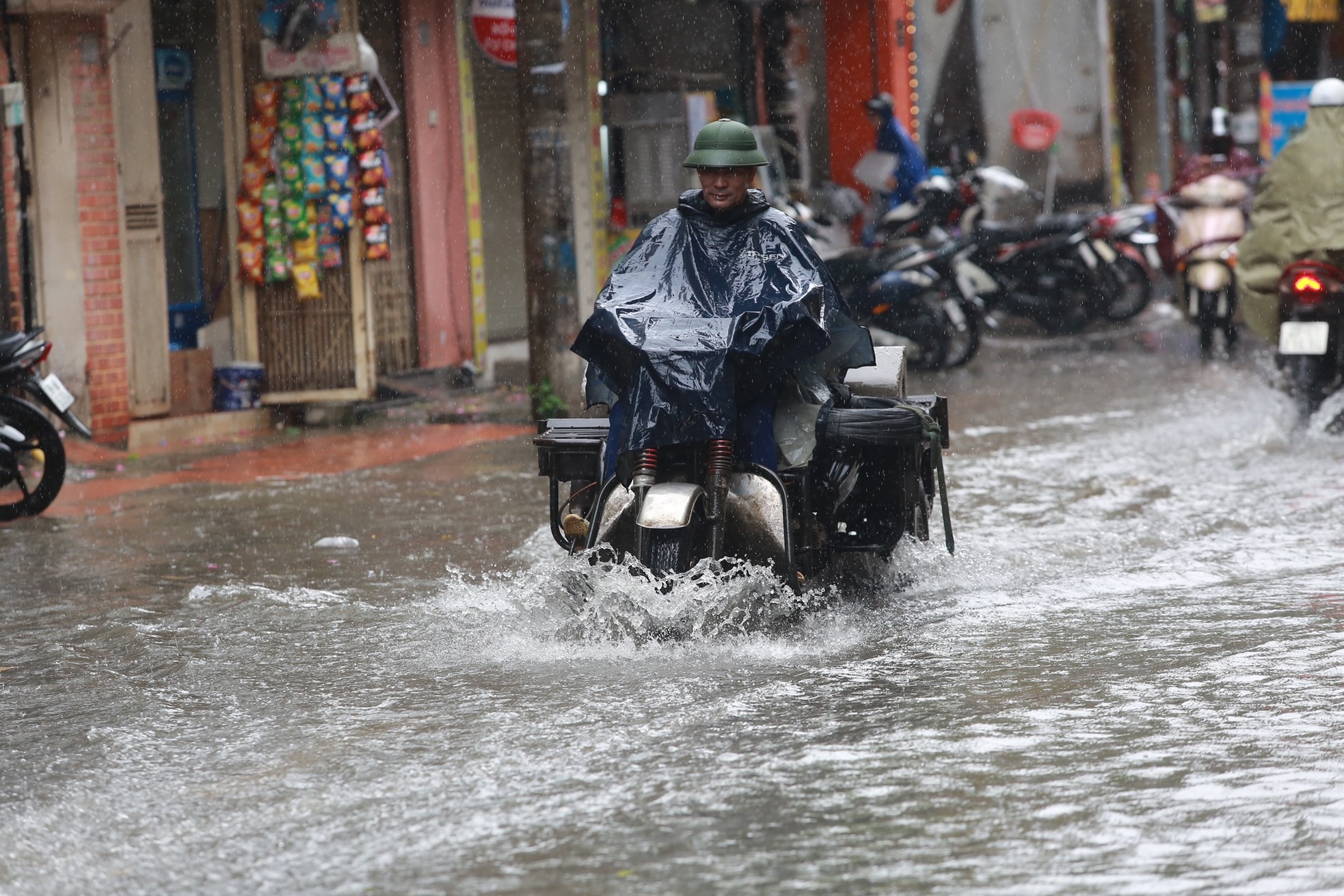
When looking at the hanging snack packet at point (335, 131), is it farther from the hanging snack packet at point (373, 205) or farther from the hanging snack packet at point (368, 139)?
the hanging snack packet at point (373, 205)

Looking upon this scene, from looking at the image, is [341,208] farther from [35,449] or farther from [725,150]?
[725,150]

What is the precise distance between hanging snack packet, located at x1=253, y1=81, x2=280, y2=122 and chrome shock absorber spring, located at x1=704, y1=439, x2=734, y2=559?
8.06m

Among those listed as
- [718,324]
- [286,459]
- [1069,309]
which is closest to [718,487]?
[718,324]

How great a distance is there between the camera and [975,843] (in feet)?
13.6

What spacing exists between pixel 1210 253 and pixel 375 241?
667cm

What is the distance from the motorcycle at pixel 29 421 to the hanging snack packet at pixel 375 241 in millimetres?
3953

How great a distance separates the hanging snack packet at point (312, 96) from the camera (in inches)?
521

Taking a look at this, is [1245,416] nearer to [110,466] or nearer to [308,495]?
[308,495]

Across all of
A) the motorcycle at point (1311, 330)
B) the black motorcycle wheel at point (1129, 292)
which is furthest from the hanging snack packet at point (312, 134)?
the black motorcycle wheel at point (1129, 292)

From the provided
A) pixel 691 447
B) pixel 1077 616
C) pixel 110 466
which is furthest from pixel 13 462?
pixel 1077 616

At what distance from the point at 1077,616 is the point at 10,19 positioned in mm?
8256

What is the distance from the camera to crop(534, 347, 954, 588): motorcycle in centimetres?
610

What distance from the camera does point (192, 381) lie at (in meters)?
13.5

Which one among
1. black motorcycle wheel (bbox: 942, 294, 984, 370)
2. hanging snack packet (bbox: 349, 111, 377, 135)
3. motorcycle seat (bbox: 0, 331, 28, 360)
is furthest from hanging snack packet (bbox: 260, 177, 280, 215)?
black motorcycle wheel (bbox: 942, 294, 984, 370)
